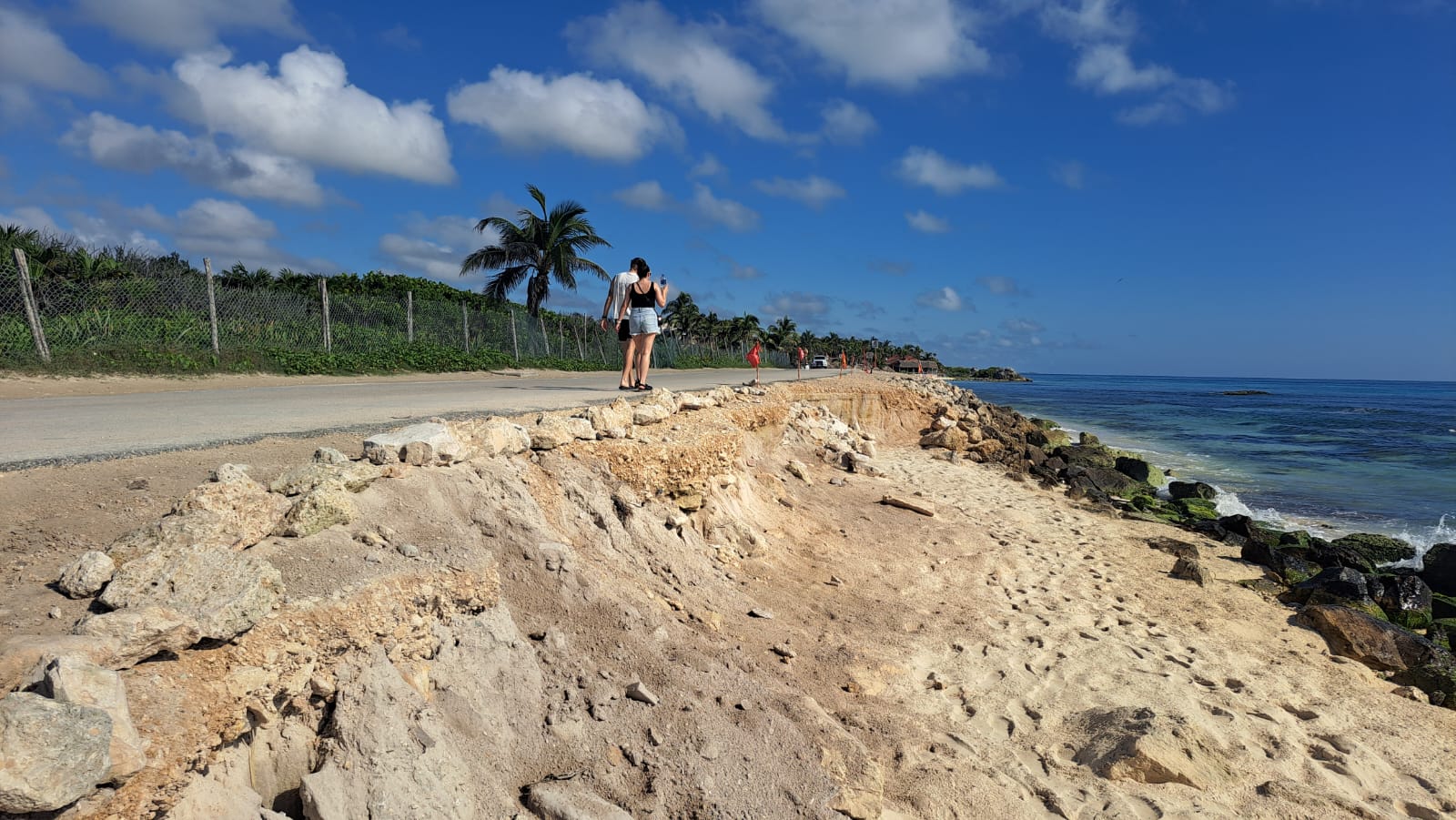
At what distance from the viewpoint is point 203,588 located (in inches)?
95.0

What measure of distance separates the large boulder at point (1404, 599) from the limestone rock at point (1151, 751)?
580 cm

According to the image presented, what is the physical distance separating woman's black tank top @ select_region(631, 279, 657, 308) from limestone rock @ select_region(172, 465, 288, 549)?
598cm

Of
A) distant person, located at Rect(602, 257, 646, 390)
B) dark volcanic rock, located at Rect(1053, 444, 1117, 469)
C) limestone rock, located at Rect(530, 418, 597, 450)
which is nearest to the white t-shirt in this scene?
distant person, located at Rect(602, 257, 646, 390)

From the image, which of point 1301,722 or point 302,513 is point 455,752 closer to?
point 302,513

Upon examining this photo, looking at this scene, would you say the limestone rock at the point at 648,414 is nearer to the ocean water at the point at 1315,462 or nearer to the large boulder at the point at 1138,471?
the ocean water at the point at 1315,462

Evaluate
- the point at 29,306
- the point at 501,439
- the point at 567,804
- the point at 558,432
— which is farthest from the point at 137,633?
the point at 29,306

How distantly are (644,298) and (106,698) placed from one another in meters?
7.32

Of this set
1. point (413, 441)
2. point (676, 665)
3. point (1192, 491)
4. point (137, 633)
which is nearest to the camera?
point (137, 633)

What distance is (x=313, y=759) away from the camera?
2477mm

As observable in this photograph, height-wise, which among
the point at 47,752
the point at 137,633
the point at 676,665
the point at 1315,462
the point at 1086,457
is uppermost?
the point at 137,633

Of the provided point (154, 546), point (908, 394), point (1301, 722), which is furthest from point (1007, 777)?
point (908, 394)

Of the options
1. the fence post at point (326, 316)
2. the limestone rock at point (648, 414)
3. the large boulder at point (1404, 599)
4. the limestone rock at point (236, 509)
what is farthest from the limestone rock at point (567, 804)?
the fence post at point (326, 316)

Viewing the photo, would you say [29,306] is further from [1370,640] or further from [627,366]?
[1370,640]

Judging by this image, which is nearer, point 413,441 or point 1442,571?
point 413,441
